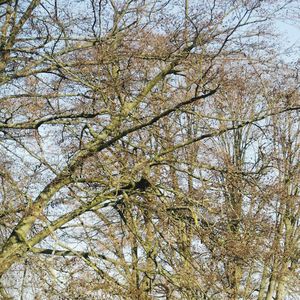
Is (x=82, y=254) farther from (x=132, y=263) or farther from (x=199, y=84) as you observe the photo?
(x=199, y=84)

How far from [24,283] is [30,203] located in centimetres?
104

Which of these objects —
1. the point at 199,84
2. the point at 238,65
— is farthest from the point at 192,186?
the point at 199,84

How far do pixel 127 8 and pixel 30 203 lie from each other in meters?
3.33

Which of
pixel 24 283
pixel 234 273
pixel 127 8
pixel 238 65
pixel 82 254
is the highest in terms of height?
pixel 127 8

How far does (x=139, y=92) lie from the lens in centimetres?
885

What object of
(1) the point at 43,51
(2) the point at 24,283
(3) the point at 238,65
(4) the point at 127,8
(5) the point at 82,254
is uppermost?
(4) the point at 127,8

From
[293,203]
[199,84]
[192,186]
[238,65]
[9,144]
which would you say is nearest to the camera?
[199,84]

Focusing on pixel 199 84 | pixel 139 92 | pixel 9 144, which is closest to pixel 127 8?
pixel 139 92

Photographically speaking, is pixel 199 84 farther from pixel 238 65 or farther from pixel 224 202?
pixel 224 202

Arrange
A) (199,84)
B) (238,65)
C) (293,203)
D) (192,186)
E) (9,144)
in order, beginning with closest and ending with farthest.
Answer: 1. (199,84)
2. (9,144)
3. (238,65)
4. (192,186)
5. (293,203)

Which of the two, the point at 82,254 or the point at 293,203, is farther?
the point at 293,203

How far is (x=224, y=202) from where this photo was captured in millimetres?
9484

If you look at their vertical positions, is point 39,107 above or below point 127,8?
below

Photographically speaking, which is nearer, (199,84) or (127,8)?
(199,84)
